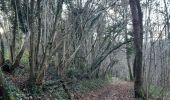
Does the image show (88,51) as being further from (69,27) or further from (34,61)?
(34,61)

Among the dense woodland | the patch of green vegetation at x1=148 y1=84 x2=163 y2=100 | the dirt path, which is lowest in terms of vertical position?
the patch of green vegetation at x1=148 y1=84 x2=163 y2=100

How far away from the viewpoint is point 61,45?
1396 centimetres

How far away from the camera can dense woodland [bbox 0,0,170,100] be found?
9492 millimetres

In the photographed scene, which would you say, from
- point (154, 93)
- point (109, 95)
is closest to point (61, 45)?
point (109, 95)

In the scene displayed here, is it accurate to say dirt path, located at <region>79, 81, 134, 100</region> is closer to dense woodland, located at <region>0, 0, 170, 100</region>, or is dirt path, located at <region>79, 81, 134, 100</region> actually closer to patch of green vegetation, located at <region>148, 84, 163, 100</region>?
dense woodland, located at <region>0, 0, 170, 100</region>

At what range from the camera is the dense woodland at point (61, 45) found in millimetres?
9492

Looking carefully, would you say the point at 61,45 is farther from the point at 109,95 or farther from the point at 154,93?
the point at 154,93

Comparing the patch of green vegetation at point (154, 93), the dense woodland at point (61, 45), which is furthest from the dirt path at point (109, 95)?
the patch of green vegetation at point (154, 93)

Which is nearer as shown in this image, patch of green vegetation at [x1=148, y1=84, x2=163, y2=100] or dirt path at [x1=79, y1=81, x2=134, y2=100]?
dirt path at [x1=79, y1=81, x2=134, y2=100]

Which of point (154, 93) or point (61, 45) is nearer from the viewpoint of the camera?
point (61, 45)

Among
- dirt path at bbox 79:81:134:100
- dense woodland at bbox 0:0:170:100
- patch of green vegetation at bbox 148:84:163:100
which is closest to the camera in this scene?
dense woodland at bbox 0:0:170:100

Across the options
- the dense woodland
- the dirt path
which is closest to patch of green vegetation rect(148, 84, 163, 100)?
the dense woodland

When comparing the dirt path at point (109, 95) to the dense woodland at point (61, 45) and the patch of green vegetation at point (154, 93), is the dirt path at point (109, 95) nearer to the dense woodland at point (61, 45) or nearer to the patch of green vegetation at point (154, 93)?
the dense woodland at point (61, 45)

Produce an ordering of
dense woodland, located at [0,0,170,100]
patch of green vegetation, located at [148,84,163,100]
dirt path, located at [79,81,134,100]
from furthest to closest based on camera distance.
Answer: patch of green vegetation, located at [148,84,163,100] < dirt path, located at [79,81,134,100] < dense woodland, located at [0,0,170,100]
